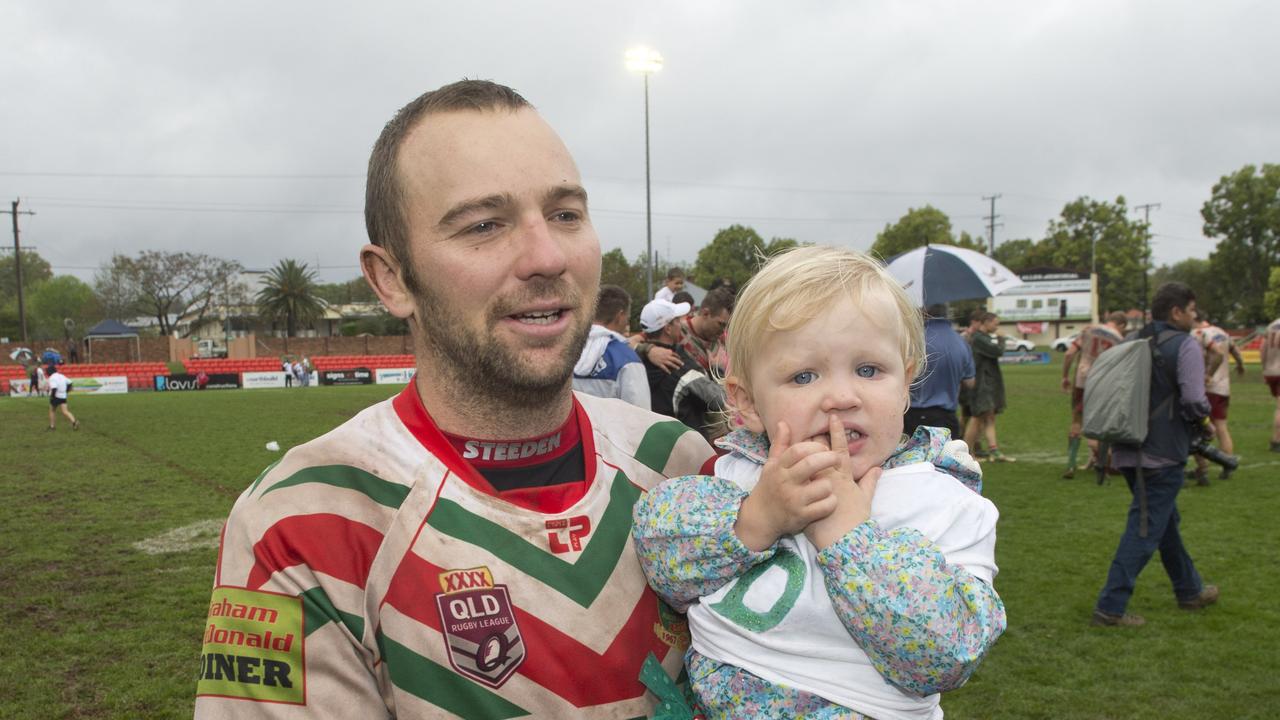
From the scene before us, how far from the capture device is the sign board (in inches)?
1710

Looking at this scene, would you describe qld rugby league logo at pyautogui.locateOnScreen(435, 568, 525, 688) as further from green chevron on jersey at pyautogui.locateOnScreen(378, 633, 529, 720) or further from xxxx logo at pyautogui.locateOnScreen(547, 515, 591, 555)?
xxxx logo at pyautogui.locateOnScreen(547, 515, 591, 555)

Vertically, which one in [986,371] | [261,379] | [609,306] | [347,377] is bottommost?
[347,377]

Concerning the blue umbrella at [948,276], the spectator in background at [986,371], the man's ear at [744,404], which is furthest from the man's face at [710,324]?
the spectator in background at [986,371]

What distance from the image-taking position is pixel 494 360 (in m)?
1.69

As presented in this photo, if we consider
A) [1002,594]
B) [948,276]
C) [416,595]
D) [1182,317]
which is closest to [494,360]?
[416,595]

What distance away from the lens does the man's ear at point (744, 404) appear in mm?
1851

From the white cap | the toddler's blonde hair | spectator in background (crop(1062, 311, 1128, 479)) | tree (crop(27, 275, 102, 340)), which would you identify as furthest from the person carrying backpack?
tree (crop(27, 275, 102, 340))

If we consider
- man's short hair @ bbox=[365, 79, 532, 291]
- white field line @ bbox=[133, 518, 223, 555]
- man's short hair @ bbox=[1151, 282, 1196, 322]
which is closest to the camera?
man's short hair @ bbox=[365, 79, 532, 291]

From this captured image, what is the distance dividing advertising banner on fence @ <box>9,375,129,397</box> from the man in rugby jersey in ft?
141

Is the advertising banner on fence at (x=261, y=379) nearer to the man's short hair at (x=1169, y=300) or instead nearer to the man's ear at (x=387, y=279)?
the man's short hair at (x=1169, y=300)

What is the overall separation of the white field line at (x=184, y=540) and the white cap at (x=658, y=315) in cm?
486

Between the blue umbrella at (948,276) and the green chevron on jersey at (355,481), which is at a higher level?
A: the blue umbrella at (948,276)

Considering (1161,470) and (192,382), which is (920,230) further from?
(1161,470)

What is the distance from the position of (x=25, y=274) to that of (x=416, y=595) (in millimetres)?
117897
